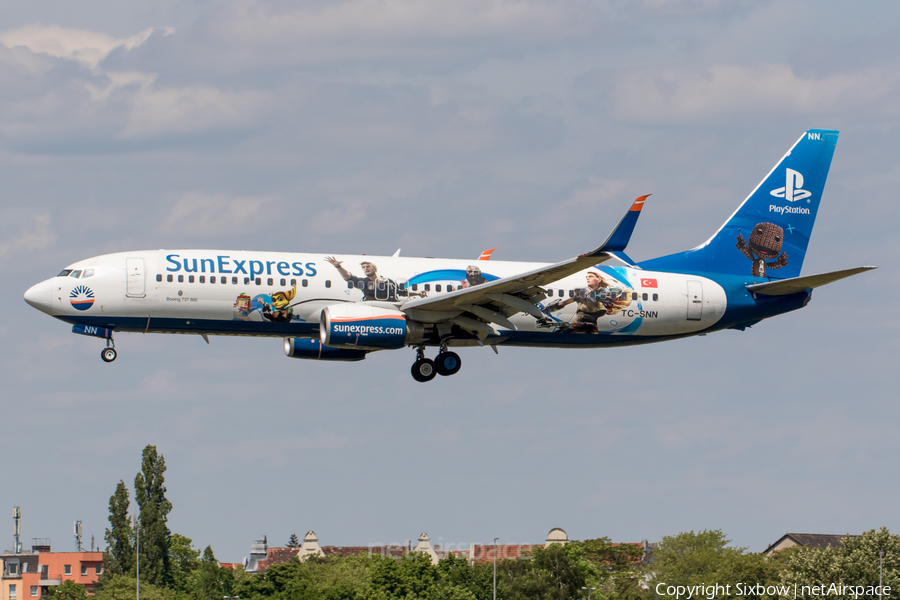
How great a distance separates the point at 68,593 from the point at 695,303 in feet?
353

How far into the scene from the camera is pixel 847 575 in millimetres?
101750

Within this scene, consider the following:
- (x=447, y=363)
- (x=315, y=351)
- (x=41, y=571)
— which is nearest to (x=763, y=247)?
(x=447, y=363)

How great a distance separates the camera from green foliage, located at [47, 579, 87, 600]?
146350 millimetres

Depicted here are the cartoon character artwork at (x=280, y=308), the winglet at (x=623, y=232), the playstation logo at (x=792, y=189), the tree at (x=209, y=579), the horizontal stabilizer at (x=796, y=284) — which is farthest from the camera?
the tree at (x=209, y=579)

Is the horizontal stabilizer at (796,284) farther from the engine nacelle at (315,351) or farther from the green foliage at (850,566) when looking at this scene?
the green foliage at (850,566)

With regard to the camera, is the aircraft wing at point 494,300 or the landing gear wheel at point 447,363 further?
the landing gear wheel at point 447,363

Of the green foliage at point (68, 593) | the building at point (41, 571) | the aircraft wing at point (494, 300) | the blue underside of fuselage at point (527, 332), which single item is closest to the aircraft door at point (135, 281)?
the blue underside of fuselage at point (527, 332)

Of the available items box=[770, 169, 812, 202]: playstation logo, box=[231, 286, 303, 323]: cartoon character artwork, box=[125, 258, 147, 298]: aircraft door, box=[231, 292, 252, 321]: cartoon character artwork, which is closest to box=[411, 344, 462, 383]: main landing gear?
box=[231, 286, 303, 323]: cartoon character artwork

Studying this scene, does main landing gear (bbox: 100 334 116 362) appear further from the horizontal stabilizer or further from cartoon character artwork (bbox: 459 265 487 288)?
the horizontal stabilizer

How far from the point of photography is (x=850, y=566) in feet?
335

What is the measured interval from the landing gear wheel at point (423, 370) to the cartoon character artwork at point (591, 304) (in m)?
5.51

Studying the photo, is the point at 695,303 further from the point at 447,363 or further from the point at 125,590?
the point at 125,590

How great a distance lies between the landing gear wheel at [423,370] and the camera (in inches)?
2382

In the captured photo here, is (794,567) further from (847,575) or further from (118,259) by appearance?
(118,259)
